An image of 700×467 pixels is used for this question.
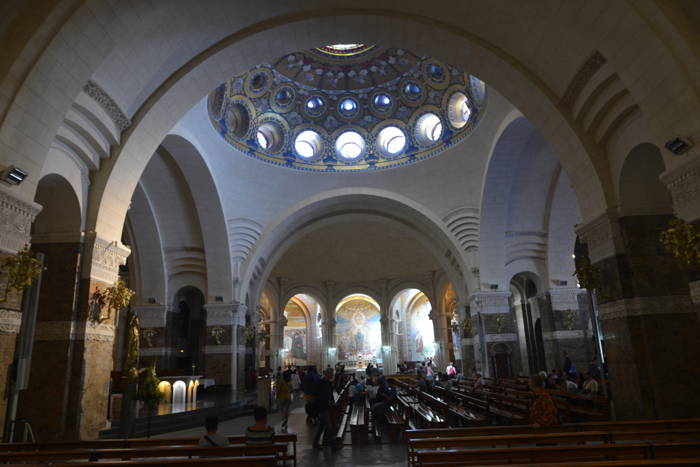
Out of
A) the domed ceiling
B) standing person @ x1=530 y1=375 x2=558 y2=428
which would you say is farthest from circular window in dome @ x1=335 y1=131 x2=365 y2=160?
standing person @ x1=530 y1=375 x2=558 y2=428

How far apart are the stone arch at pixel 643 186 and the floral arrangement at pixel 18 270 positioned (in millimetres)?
8550

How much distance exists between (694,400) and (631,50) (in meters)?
4.94

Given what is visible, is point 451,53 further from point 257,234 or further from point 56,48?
point 257,234

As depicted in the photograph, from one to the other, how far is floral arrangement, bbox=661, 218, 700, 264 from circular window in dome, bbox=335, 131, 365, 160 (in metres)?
16.6

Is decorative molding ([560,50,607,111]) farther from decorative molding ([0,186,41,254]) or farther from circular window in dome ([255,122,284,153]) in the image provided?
circular window in dome ([255,122,284,153])

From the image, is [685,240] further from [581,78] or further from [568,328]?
[568,328]

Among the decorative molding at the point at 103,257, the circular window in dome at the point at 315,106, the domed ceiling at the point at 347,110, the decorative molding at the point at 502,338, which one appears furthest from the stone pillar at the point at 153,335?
the decorative molding at the point at 502,338

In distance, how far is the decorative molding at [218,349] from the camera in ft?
59.3

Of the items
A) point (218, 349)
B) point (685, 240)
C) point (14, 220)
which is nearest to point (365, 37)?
point (685, 240)

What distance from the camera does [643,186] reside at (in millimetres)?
7496

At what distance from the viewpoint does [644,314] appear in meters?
7.04

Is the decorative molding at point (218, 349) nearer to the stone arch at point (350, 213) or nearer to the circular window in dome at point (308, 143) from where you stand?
the stone arch at point (350, 213)

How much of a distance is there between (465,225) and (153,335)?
41.7 feet

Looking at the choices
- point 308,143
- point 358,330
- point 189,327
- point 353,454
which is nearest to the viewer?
point 353,454
